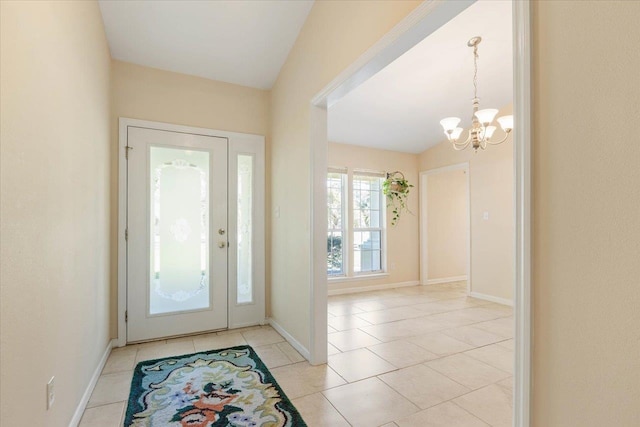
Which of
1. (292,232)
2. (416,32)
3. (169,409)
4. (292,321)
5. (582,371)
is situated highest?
(416,32)

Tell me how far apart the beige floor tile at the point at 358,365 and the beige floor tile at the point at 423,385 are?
0.11m

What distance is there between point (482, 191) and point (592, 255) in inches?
172

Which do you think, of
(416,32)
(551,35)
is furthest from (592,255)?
(416,32)

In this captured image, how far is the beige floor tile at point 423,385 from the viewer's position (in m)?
2.05

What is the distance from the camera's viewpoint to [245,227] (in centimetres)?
352

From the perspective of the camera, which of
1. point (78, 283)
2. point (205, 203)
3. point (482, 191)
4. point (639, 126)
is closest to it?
point (639, 126)

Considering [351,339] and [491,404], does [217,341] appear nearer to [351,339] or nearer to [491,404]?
[351,339]

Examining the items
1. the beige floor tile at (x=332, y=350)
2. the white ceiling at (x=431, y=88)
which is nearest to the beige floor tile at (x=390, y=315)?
the beige floor tile at (x=332, y=350)

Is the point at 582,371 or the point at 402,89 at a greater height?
the point at 402,89

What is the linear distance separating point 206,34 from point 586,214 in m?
3.10

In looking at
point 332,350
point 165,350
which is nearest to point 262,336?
point 332,350

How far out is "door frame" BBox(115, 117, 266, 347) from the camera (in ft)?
9.66

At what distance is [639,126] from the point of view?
0.79 metres

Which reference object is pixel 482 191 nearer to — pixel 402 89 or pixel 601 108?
pixel 402 89
